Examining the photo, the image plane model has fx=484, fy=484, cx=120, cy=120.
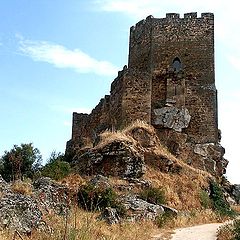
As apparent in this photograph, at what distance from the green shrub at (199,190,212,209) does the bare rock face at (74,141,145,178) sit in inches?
121

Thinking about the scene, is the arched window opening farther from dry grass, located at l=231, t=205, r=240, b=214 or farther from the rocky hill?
dry grass, located at l=231, t=205, r=240, b=214

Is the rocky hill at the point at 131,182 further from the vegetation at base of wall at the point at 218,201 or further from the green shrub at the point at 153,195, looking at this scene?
the vegetation at base of wall at the point at 218,201

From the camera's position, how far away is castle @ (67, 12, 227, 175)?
984 inches

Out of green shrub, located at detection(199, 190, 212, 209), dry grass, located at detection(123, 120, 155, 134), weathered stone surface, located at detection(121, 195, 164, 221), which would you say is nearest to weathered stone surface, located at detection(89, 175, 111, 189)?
weathered stone surface, located at detection(121, 195, 164, 221)

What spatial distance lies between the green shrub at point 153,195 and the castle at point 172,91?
527cm

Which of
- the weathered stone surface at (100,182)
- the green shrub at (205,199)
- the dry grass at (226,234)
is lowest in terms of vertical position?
the dry grass at (226,234)

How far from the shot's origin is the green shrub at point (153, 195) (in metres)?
19.7

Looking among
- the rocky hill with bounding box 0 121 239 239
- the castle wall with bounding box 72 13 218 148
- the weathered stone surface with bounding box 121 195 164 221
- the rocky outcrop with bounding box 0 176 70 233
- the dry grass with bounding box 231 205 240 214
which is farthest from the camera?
the castle wall with bounding box 72 13 218 148

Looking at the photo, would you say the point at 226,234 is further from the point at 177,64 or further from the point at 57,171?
the point at 177,64

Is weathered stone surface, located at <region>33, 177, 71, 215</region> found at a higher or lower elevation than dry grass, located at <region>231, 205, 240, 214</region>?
higher

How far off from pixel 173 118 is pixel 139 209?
9.26 meters

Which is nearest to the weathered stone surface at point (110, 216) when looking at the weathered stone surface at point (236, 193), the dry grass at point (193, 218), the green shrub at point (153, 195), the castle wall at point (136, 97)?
the dry grass at point (193, 218)

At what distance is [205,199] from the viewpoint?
22.7 meters

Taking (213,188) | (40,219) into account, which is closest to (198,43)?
(213,188)
